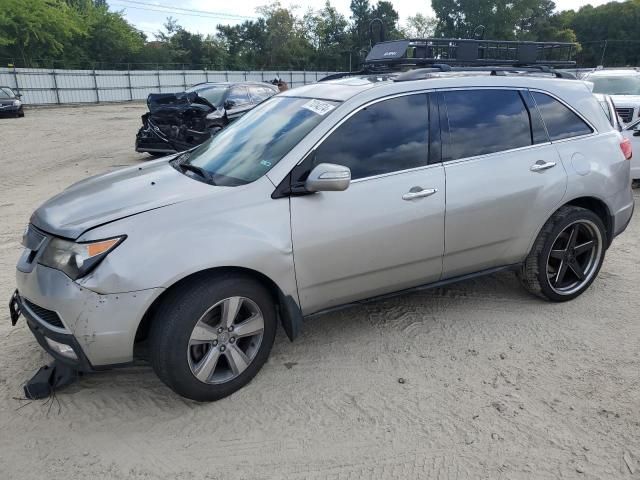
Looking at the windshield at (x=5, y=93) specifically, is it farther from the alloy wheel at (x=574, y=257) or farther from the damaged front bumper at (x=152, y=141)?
the alloy wheel at (x=574, y=257)

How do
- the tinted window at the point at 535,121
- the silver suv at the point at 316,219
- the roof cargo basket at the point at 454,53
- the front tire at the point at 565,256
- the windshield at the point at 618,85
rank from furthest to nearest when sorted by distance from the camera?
the windshield at the point at 618,85 < the roof cargo basket at the point at 454,53 < the front tire at the point at 565,256 < the tinted window at the point at 535,121 < the silver suv at the point at 316,219

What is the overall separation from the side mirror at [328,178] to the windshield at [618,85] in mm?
9722

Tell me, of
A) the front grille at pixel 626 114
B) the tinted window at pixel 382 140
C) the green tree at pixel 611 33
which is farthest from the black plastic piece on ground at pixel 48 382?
the green tree at pixel 611 33

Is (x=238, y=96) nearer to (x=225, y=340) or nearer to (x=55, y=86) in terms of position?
(x=225, y=340)

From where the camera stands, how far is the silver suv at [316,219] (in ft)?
8.87

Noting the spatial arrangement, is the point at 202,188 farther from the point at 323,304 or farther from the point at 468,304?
the point at 468,304

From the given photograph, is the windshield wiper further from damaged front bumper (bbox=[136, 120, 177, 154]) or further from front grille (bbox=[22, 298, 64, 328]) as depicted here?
damaged front bumper (bbox=[136, 120, 177, 154])

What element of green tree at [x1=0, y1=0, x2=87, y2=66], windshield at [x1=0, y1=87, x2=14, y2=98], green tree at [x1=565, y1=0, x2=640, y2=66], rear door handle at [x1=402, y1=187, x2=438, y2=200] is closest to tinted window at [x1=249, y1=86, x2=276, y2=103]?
rear door handle at [x1=402, y1=187, x2=438, y2=200]

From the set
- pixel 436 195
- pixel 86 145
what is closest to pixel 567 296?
pixel 436 195

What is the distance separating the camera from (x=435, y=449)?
2.64 meters

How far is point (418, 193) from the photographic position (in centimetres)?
334

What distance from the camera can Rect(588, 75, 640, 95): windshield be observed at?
1052 cm

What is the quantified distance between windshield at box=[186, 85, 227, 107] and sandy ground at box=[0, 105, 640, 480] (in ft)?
26.0

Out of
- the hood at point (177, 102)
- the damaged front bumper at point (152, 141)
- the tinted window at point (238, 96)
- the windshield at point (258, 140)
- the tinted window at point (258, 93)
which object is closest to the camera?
the windshield at point (258, 140)
